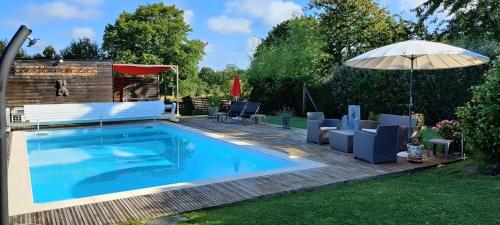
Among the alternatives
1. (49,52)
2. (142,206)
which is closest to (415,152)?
(142,206)

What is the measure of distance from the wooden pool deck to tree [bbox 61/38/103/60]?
28.4 meters

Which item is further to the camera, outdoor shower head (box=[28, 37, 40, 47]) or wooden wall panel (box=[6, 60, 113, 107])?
wooden wall panel (box=[6, 60, 113, 107])

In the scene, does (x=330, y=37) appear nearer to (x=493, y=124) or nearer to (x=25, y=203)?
(x=493, y=124)

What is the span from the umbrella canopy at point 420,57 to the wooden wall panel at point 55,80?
12.8 metres

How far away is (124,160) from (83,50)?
2646 cm

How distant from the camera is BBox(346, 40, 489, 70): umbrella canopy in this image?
277 inches

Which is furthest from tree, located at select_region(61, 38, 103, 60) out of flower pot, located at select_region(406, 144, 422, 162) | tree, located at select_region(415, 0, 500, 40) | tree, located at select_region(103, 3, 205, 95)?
flower pot, located at select_region(406, 144, 422, 162)

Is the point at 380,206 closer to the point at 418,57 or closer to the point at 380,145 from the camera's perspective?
the point at 380,145

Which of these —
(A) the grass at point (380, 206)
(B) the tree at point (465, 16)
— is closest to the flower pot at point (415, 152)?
(A) the grass at point (380, 206)

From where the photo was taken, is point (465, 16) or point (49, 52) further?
point (49, 52)

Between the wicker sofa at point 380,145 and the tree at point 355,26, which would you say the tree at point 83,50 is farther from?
the wicker sofa at point 380,145

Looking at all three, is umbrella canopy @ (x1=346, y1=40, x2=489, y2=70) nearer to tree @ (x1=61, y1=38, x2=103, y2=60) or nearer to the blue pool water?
the blue pool water

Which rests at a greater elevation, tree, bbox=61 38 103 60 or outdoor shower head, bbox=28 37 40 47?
tree, bbox=61 38 103 60

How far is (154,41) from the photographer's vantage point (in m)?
31.2
